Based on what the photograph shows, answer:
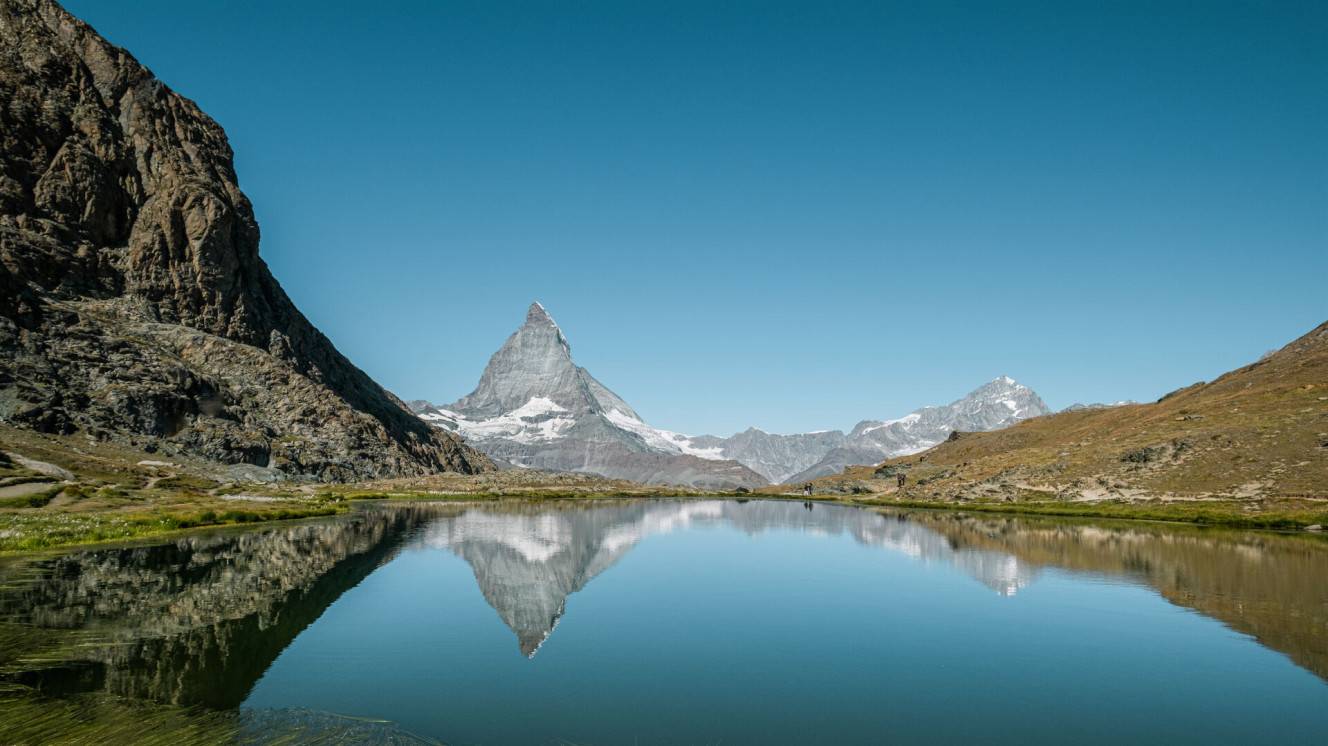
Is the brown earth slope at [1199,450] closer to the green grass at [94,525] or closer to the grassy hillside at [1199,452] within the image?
the grassy hillside at [1199,452]

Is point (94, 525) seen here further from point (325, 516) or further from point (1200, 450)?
point (1200, 450)

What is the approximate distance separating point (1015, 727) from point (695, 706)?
8.99 metres

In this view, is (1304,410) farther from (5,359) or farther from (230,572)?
(5,359)

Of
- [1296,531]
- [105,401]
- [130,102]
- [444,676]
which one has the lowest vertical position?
[444,676]

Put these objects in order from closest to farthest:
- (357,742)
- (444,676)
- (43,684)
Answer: (357,742)
(43,684)
(444,676)

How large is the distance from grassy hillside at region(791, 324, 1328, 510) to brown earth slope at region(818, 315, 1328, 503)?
20cm

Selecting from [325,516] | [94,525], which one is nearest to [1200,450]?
[325,516]

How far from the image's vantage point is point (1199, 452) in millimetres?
114750

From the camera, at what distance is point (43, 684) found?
67.3ft

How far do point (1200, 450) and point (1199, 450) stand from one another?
0.19 m

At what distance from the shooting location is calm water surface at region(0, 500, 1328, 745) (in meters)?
20.9

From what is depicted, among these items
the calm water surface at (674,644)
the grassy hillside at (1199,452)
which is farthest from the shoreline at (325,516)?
the grassy hillside at (1199,452)

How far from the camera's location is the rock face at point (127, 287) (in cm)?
13138

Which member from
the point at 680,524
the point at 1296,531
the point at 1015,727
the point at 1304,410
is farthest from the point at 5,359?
the point at 1304,410
